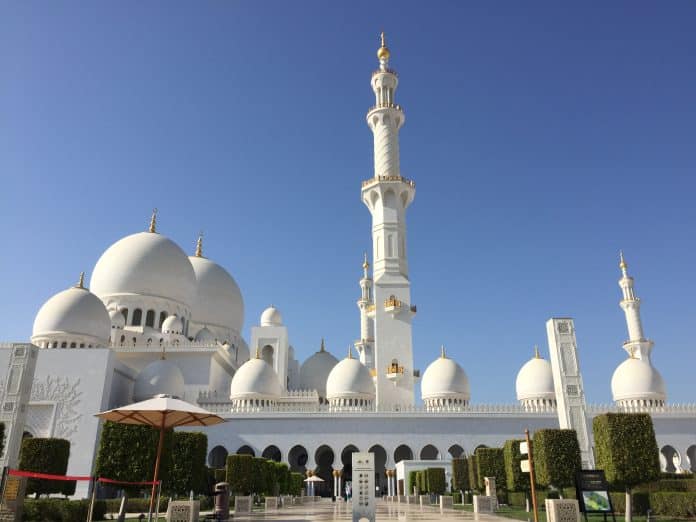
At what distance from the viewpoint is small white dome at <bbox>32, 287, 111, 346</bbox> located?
34.6m

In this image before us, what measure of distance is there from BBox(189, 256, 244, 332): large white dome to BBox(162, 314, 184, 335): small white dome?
4926mm

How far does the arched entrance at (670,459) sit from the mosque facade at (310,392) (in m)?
0.11

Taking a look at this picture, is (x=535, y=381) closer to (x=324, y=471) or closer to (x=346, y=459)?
(x=346, y=459)

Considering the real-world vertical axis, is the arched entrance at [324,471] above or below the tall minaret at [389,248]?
below

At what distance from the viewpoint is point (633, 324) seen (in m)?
39.9

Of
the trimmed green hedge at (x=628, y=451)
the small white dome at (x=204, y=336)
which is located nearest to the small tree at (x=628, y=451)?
the trimmed green hedge at (x=628, y=451)

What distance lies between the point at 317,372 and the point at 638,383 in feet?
72.3

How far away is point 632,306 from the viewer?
40281 mm

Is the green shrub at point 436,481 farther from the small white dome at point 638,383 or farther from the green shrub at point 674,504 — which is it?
the small white dome at point 638,383

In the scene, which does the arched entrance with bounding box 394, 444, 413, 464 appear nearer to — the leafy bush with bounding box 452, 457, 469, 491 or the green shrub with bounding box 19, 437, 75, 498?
the leafy bush with bounding box 452, 457, 469, 491

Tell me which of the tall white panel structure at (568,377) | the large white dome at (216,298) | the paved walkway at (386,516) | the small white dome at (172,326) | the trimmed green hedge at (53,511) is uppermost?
the large white dome at (216,298)

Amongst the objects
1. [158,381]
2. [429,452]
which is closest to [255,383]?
[158,381]

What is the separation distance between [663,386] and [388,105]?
25420mm

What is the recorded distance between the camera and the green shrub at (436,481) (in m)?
25.4
